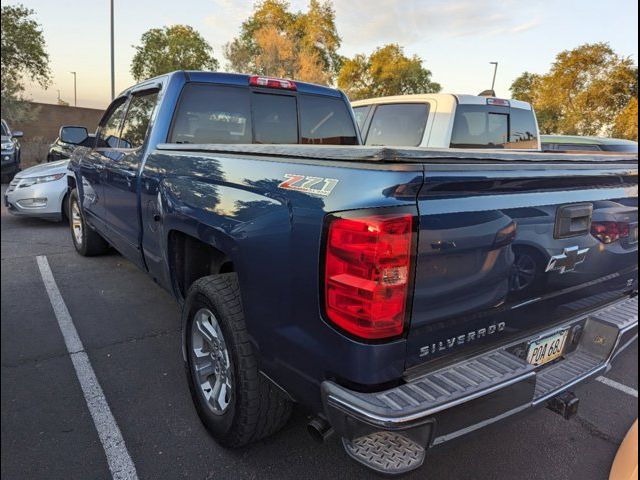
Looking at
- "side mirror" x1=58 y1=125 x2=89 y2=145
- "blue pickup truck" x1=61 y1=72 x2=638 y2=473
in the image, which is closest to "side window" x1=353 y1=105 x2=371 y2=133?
"side mirror" x1=58 y1=125 x2=89 y2=145

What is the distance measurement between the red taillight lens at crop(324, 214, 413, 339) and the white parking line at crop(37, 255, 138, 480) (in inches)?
56.8

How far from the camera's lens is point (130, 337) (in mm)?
3672

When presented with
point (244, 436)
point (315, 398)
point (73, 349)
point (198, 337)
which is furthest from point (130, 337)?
point (315, 398)

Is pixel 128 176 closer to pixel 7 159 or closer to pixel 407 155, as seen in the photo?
pixel 7 159

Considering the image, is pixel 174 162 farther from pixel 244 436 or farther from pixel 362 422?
pixel 362 422

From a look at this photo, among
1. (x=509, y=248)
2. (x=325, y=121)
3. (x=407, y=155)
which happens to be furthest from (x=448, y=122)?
(x=407, y=155)

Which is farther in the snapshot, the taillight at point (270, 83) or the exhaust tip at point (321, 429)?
the taillight at point (270, 83)

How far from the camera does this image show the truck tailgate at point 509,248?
1.68m

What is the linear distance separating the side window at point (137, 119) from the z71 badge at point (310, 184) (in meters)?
2.14

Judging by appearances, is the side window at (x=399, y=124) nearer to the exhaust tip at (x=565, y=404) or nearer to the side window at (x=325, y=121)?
the side window at (x=325, y=121)

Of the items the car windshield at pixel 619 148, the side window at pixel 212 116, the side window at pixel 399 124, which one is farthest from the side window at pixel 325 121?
the car windshield at pixel 619 148

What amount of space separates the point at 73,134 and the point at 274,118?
2.47m

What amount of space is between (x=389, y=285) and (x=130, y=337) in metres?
2.77

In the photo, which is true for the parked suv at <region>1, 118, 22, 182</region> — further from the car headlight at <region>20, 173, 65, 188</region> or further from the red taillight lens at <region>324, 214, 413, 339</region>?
the car headlight at <region>20, 173, 65, 188</region>
